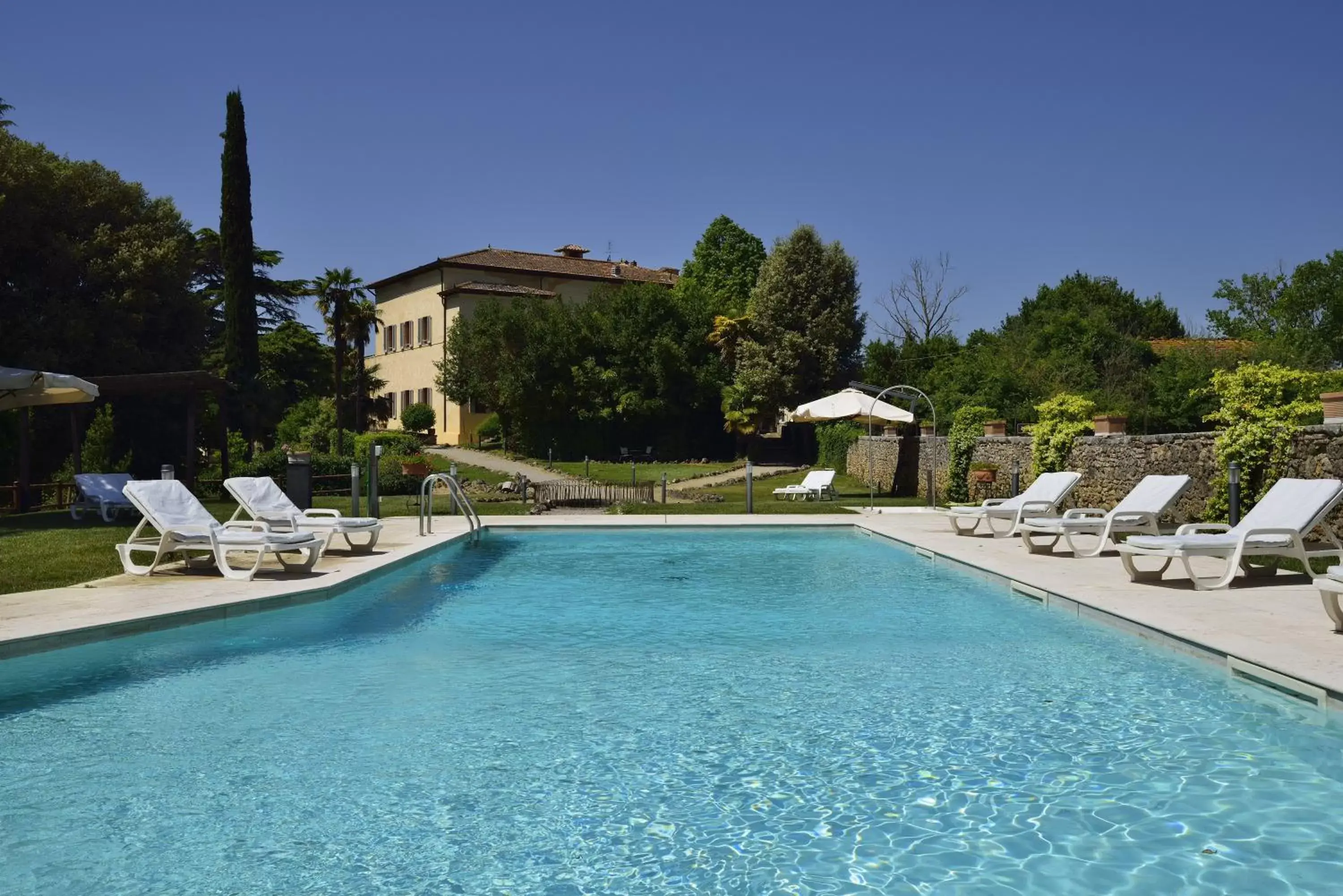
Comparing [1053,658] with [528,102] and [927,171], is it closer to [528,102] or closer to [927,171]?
[528,102]

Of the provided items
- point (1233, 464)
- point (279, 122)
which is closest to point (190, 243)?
point (279, 122)

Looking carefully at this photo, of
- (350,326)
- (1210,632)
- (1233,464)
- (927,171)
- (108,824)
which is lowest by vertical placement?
(108,824)

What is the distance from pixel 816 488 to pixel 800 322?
1650 centimetres

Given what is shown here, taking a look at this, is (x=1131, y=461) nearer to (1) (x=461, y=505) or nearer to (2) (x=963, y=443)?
(2) (x=963, y=443)

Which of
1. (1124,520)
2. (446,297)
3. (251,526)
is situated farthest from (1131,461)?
(446,297)

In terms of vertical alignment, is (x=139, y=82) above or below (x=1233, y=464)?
above

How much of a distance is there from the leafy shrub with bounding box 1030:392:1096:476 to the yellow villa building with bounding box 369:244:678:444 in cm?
2481

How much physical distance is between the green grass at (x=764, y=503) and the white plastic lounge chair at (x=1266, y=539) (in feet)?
32.4

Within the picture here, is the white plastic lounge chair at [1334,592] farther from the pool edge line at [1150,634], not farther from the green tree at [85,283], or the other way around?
the green tree at [85,283]

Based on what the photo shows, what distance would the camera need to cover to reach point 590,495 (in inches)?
824

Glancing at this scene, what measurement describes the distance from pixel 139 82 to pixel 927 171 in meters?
21.0

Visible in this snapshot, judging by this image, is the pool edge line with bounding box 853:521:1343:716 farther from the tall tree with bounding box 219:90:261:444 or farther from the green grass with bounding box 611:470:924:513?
the tall tree with bounding box 219:90:261:444

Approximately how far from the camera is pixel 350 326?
1524 inches

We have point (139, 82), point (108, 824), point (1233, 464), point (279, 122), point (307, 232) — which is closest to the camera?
point (108, 824)
